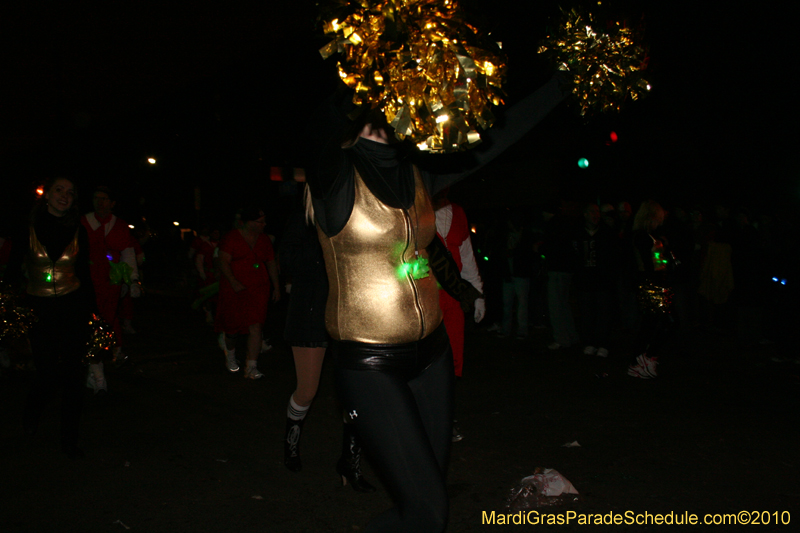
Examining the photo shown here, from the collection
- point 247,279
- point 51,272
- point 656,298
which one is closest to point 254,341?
point 247,279

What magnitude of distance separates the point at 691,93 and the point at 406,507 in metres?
16.3

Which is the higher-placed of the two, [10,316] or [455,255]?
[455,255]

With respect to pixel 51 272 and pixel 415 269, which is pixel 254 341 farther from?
pixel 415 269

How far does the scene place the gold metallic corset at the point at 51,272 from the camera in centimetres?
482

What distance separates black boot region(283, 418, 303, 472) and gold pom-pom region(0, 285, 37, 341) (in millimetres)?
2301

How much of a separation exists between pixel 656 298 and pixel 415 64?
555cm

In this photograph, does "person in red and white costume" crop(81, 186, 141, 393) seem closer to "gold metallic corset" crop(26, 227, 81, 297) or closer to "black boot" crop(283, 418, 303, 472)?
"gold metallic corset" crop(26, 227, 81, 297)

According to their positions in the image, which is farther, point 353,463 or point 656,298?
point 656,298

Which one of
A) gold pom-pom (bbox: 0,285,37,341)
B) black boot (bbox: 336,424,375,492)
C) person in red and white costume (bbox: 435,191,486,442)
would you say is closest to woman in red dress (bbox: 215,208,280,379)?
gold pom-pom (bbox: 0,285,37,341)

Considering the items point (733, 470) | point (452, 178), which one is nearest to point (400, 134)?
point (452, 178)

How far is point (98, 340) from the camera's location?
16.4 feet

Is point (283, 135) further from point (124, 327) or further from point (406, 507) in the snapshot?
point (406, 507)

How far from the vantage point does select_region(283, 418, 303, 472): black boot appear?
430 centimetres

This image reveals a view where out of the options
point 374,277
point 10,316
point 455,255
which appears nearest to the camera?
point 374,277
